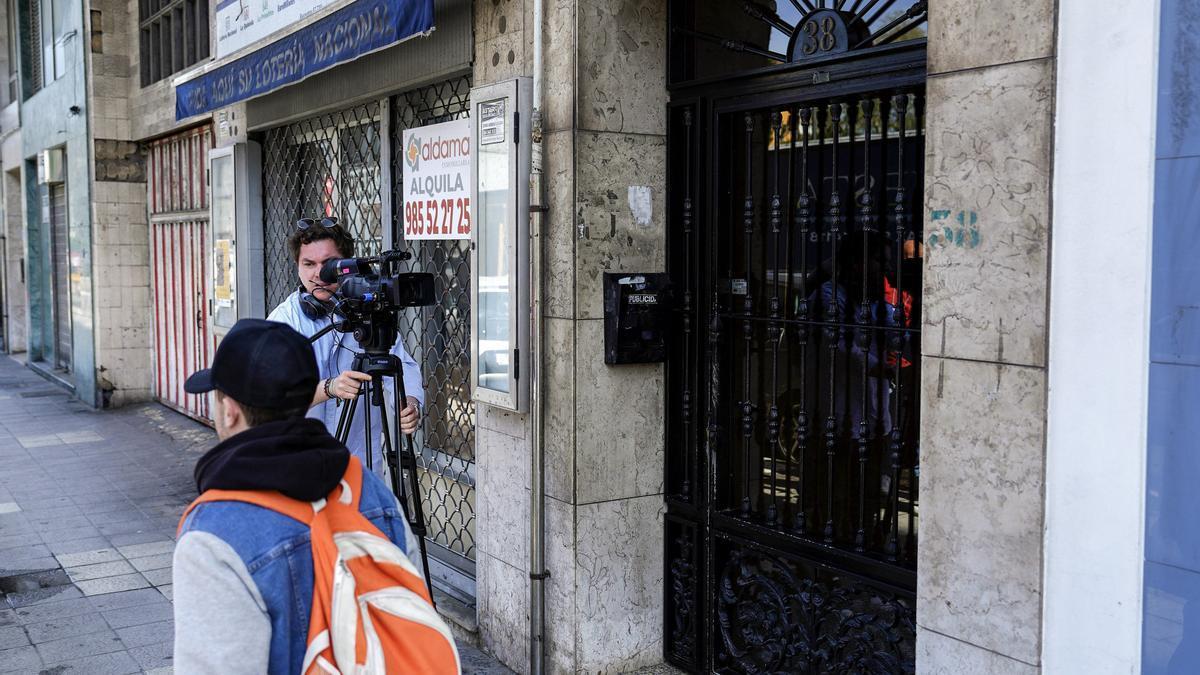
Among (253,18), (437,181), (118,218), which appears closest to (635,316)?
(437,181)

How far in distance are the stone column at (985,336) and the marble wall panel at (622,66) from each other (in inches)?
67.7

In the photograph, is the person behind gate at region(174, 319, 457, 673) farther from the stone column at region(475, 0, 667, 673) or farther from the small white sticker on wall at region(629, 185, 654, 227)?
the small white sticker on wall at region(629, 185, 654, 227)

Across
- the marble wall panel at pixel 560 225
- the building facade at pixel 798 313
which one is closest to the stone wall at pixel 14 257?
the building facade at pixel 798 313

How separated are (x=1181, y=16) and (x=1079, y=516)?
1.22m

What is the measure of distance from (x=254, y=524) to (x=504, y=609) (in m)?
3.23

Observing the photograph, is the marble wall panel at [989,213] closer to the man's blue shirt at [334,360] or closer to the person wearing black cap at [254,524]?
the person wearing black cap at [254,524]

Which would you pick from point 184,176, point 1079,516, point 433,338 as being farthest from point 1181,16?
point 184,176

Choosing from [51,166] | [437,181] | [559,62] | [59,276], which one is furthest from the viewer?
[59,276]

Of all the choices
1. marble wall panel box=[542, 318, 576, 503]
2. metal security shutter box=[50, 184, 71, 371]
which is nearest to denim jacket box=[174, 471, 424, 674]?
marble wall panel box=[542, 318, 576, 503]

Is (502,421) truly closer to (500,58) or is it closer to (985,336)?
(500,58)

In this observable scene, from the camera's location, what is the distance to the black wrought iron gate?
3721mm

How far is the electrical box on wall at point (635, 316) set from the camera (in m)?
4.53

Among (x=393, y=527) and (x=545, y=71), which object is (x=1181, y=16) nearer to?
(x=393, y=527)

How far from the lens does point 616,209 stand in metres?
4.59
